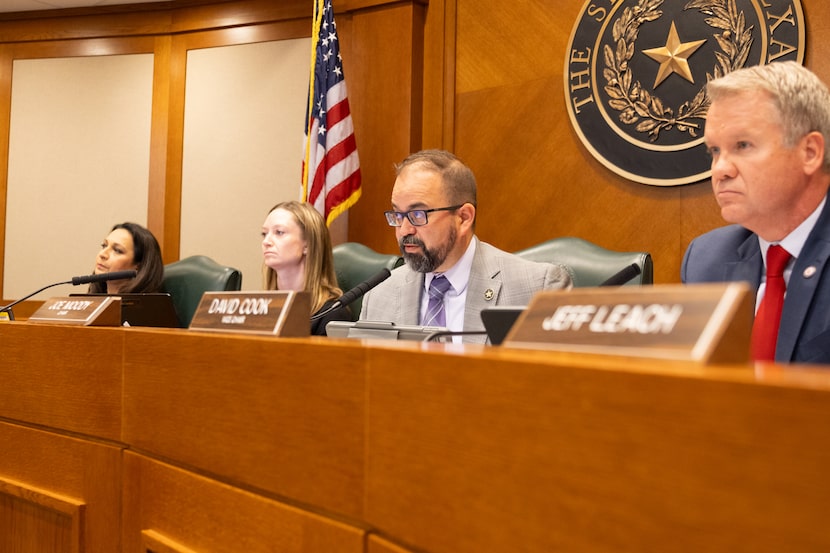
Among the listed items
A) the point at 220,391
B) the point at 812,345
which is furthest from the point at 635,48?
the point at 220,391

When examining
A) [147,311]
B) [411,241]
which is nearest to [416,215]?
[411,241]

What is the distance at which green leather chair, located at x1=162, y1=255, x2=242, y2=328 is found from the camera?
360 cm

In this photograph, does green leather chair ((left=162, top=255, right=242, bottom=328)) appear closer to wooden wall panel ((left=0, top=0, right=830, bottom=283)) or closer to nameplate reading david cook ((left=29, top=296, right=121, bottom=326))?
wooden wall panel ((left=0, top=0, right=830, bottom=283))

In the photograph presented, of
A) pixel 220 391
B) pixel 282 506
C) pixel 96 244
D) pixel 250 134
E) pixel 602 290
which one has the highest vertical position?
pixel 250 134

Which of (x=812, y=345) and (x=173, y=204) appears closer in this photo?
(x=812, y=345)

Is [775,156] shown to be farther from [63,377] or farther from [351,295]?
[63,377]

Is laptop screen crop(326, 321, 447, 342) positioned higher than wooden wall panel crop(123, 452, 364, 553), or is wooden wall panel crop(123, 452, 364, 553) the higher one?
laptop screen crop(326, 321, 447, 342)

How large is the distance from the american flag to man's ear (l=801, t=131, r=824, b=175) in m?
2.65

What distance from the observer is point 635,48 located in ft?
10.9

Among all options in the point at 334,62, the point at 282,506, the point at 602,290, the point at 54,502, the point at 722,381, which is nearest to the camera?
the point at 722,381

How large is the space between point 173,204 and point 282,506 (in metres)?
4.41

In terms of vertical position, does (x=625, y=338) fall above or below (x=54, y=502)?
above

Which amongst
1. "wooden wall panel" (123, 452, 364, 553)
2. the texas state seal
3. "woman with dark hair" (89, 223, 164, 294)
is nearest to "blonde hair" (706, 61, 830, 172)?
"wooden wall panel" (123, 452, 364, 553)

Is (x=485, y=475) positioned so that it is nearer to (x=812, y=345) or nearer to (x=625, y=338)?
(x=625, y=338)
